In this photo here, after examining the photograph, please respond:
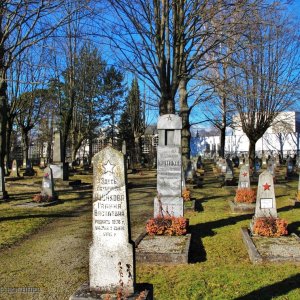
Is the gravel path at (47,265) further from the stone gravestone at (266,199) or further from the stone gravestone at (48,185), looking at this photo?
the stone gravestone at (48,185)

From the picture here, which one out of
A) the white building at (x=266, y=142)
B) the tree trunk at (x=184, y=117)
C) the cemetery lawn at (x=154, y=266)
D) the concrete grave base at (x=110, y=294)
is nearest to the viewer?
the concrete grave base at (x=110, y=294)

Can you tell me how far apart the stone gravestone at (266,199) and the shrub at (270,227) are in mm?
512


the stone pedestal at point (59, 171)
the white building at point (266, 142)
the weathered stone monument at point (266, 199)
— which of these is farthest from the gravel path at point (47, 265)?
the white building at point (266, 142)

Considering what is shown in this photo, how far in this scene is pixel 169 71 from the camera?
14.4 m

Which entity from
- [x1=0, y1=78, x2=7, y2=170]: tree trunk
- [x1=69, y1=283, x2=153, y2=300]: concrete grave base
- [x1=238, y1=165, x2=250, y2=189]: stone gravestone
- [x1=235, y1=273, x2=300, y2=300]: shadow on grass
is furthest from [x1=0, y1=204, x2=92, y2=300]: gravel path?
[x1=0, y1=78, x2=7, y2=170]: tree trunk

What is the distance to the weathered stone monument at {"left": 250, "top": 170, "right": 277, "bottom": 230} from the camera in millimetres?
9234

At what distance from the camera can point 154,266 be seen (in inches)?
273

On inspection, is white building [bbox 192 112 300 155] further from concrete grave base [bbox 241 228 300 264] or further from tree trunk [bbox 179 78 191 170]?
concrete grave base [bbox 241 228 300 264]

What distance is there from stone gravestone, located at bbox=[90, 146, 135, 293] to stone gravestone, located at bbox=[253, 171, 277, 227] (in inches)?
216

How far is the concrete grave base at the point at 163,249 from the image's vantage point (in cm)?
704

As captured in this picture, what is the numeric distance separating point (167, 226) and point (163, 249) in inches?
54.2

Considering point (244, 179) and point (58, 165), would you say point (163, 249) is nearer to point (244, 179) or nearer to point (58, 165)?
point (244, 179)

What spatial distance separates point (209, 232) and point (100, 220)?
5.54 metres

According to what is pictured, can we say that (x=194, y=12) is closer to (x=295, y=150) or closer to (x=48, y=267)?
(x=48, y=267)
